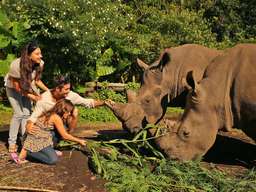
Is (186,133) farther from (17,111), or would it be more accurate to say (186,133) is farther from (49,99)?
(17,111)

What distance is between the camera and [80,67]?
15547 millimetres

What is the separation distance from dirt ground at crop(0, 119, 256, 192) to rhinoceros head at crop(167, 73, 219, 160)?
40 centimetres

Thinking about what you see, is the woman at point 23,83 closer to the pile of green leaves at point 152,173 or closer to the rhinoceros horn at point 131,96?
the pile of green leaves at point 152,173

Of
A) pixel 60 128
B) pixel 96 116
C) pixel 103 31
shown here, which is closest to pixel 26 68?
pixel 60 128

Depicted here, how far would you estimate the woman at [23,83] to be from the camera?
26.3 ft

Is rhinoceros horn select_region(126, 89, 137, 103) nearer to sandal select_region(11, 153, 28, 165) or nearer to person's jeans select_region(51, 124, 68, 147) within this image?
person's jeans select_region(51, 124, 68, 147)

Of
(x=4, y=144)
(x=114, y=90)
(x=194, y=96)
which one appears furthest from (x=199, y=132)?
(x=114, y=90)

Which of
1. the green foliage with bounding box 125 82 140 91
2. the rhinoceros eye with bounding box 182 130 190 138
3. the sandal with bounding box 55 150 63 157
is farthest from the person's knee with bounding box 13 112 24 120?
the green foliage with bounding box 125 82 140 91

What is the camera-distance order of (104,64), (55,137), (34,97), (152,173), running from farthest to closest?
1. (104,64)
2. (55,137)
3. (34,97)
4. (152,173)

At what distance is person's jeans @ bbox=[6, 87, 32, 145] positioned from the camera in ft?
27.6

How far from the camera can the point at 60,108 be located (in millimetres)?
7941

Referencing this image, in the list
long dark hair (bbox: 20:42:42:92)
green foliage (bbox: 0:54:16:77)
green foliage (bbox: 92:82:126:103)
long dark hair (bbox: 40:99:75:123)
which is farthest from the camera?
green foliage (bbox: 92:82:126:103)

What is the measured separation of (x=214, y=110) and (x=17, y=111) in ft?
9.97

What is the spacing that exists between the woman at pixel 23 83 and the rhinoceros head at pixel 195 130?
2.15 meters
